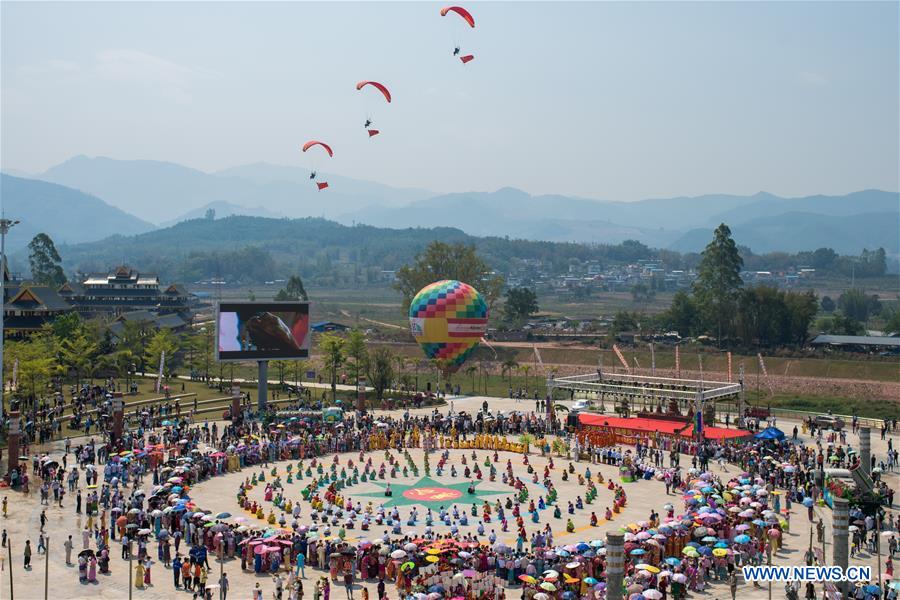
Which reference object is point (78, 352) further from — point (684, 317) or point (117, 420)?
point (684, 317)

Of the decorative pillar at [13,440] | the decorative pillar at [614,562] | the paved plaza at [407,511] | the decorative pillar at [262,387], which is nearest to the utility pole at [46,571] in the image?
the paved plaza at [407,511]

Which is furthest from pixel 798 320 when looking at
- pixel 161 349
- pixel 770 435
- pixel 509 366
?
pixel 161 349

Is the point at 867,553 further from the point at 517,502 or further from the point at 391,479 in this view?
the point at 391,479

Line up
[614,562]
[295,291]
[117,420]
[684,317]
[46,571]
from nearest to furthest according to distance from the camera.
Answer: [614,562]
[46,571]
[117,420]
[684,317]
[295,291]

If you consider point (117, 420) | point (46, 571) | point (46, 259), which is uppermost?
point (46, 259)

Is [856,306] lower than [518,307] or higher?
lower
